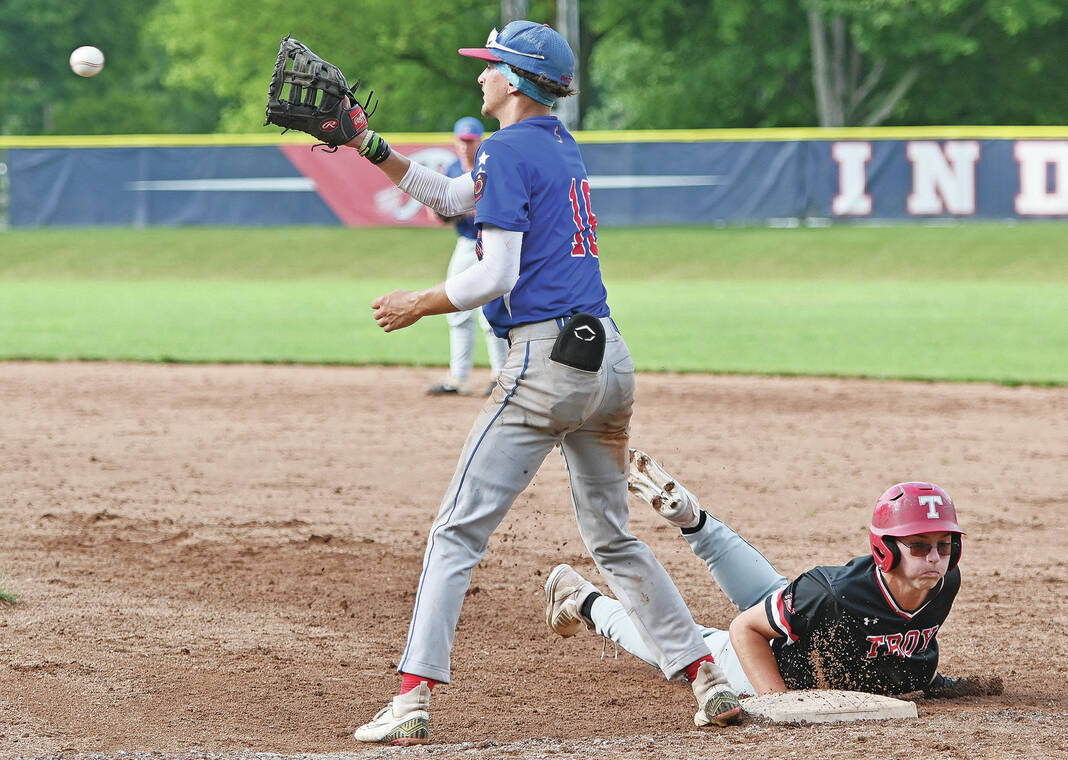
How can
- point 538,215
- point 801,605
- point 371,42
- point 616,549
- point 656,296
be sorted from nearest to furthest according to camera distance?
point 538,215, point 801,605, point 616,549, point 656,296, point 371,42

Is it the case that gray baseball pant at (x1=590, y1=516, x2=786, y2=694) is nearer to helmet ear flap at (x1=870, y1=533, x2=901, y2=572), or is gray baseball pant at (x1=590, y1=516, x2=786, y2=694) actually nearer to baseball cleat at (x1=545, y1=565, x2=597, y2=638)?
baseball cleat at (x1=545, y1=565, x2=597, y2=638)

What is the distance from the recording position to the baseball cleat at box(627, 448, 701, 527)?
452 cm

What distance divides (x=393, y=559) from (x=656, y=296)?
609 inches

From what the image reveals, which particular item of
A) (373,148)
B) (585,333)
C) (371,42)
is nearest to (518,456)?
(585,333)

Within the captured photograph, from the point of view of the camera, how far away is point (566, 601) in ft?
Answer: 15.7

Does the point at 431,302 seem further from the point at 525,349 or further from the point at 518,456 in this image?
the point at 518,456

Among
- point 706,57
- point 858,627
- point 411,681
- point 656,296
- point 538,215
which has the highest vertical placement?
point 706,57

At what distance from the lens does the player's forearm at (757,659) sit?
4.17 meters

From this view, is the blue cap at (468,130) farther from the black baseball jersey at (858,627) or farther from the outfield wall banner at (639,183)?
the outfield wall banner at (639,183)

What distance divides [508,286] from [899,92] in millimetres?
34458

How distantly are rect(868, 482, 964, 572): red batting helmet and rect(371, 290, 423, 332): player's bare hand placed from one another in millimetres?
1470

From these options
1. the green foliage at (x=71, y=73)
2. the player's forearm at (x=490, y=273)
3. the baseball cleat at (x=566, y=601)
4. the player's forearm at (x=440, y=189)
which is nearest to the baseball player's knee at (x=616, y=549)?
the baseball cleat at (x=566, y=601)

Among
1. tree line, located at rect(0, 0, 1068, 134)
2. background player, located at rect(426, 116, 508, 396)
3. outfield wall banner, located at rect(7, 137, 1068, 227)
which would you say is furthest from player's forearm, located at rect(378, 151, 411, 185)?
tree line, located at rect(0, 0, 1068, 134)

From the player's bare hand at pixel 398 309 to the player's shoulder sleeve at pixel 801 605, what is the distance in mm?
1400
